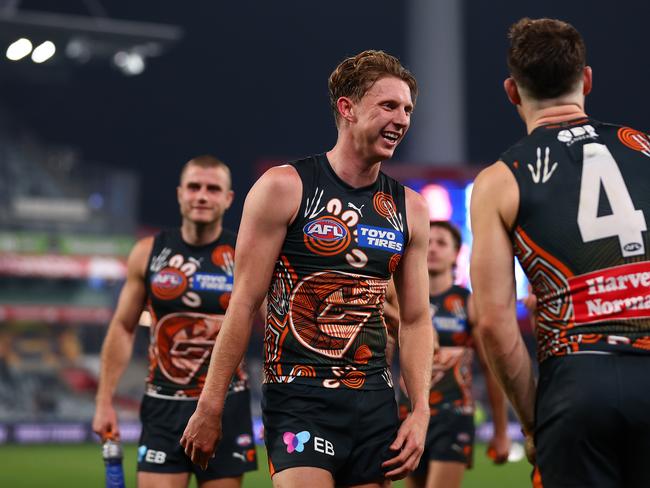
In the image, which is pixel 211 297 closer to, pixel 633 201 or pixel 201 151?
pixel 633 201

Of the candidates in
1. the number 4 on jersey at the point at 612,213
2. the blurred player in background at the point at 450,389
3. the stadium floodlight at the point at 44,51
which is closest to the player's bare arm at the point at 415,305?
the number 4 on jersey at the point at 612,213

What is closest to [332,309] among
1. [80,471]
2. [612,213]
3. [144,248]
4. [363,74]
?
[363,74]

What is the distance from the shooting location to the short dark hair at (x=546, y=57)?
11.8 ft

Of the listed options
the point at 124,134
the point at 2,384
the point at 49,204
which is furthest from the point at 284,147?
the point at 2,384

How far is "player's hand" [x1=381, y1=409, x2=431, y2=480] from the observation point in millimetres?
4375

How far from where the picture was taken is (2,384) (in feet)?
95.2

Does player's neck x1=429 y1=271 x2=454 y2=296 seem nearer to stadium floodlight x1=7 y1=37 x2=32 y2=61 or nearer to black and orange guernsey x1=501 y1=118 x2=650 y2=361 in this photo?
black and orange guernsey x1=501 y1=118 x2=650 y2=361

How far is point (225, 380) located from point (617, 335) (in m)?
1.65

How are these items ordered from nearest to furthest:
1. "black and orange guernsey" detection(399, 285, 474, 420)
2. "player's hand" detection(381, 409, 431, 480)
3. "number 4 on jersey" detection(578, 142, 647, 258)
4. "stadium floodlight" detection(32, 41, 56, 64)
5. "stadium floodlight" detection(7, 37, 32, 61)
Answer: "number 4 on jersey" detection(578, 142, 647, 258), "player's hand" detection(381, 409, 431, 480), "black and orange guernsey" detection(399, 285, 474, 420), "stadium floodlight" detection(32, 41, 56, 64), "stadium floodlight" detection(7, 37, 32, 61)

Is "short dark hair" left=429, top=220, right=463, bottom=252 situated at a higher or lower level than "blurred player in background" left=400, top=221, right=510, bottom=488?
higher

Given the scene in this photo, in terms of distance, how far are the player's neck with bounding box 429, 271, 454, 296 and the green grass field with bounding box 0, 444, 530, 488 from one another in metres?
6.29

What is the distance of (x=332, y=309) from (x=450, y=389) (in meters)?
4.01

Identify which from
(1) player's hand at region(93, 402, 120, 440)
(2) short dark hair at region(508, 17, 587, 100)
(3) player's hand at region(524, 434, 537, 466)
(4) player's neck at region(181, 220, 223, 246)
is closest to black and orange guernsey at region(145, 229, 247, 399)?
(4) player's neck at region(181, 220, 223, 246)

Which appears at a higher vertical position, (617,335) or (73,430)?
(617,335)
